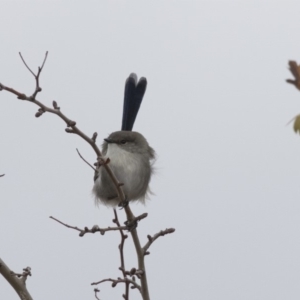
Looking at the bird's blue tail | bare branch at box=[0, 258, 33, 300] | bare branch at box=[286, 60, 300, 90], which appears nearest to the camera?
bare branch at box=[286, 60, 300, 90]

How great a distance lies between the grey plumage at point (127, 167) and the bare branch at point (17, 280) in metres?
2.57

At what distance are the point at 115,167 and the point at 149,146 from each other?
2.64ft

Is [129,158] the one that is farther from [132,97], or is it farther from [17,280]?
[17,280]

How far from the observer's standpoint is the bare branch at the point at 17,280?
8.55 ft

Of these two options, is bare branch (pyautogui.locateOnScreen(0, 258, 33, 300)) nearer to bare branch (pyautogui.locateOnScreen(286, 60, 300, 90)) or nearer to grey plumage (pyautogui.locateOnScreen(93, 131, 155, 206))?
bare branch (pyautogui.locateOnScreen(286, 60, 300, 90))

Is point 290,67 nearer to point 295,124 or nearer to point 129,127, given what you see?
point 295,124

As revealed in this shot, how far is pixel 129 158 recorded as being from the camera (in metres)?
5.65

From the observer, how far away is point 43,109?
2.78 m

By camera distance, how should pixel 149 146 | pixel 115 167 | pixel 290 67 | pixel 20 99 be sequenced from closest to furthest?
pixel 290 67
pixel 20 99
pixel 115 167
pixel 149 146

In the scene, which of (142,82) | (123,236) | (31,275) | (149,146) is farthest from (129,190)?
(31,275)

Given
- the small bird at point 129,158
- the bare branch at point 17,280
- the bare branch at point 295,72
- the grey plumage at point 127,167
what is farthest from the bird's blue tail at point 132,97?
the bare branch at point 295,72

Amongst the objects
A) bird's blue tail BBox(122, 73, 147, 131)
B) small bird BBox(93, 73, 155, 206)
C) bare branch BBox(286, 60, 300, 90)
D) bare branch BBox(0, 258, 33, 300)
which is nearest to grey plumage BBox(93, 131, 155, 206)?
small bird BBox(93, 73, 155, 206)

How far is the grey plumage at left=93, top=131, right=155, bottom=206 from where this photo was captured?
212 inches

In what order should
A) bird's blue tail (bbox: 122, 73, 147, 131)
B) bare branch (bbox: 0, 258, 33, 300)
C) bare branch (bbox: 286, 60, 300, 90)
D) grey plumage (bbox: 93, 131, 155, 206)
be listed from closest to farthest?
bare branch (bbox: 286, 60, 300, 90) < bare branch (bbox: 0, 258, 33, 300) < grey plumage (bbox: 93, 131, 155, 206) < bird's blue tail (bbox: 122, 73, 147, 131)
